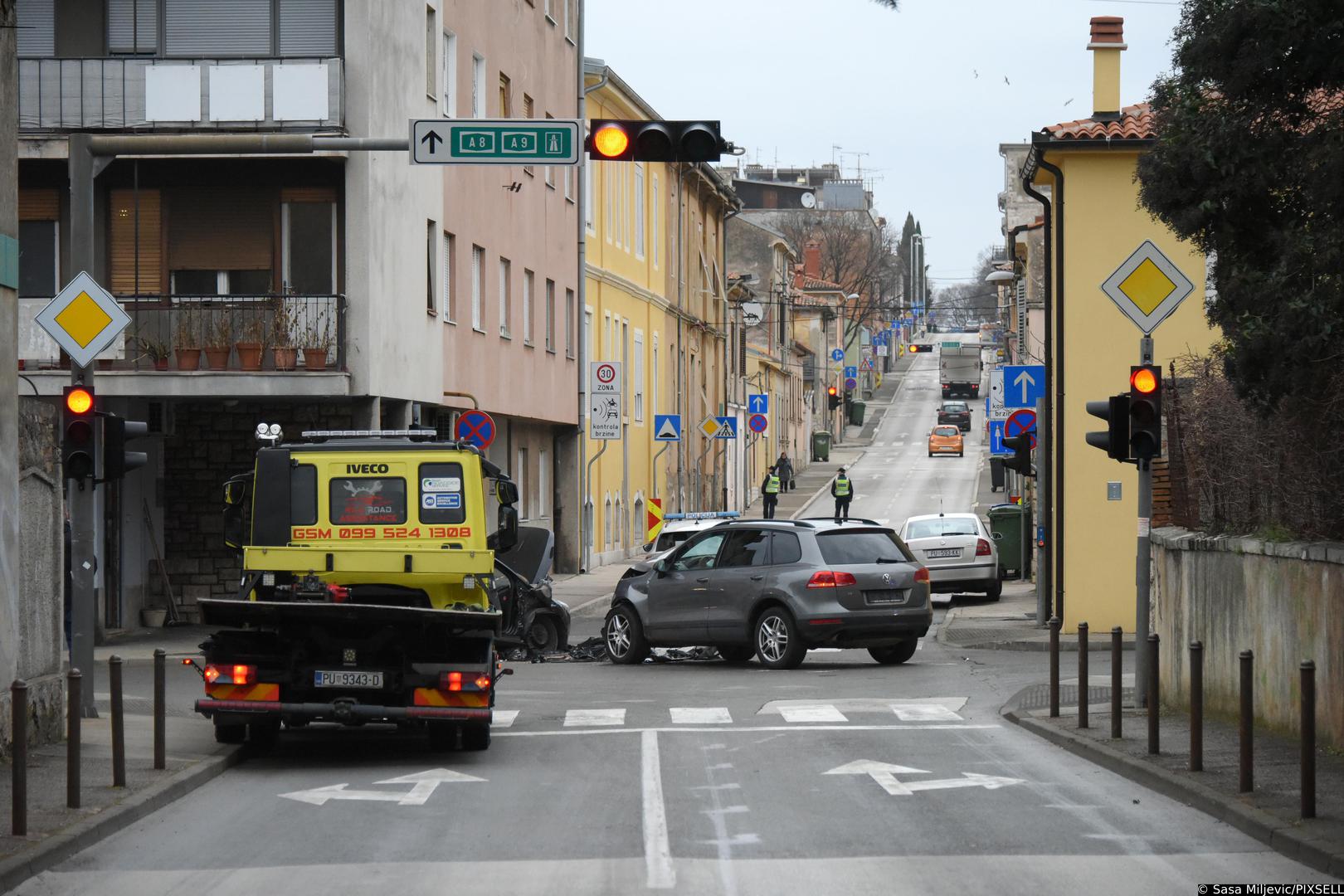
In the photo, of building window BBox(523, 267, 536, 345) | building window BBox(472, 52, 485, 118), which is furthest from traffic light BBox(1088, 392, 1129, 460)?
building window BBox(523, 267, 536, 345)

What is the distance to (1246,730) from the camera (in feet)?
34.9

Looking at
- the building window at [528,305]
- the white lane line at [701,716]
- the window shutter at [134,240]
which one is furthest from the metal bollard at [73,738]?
the building window at [528,305]

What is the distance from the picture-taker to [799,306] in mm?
109812

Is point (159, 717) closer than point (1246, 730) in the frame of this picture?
No

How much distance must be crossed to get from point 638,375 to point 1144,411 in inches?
1394

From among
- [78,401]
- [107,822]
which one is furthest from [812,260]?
[107,822]

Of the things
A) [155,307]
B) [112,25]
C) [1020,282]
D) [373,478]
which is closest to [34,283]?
[155,307]

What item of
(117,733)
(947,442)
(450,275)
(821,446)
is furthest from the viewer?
(821,446)

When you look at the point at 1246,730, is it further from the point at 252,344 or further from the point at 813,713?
the point at 252,344

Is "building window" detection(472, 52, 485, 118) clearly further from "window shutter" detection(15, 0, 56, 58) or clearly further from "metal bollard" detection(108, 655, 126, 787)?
"metal bollard" detection(108, 655, 126, 787)

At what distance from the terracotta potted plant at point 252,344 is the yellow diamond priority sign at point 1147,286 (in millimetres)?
13761

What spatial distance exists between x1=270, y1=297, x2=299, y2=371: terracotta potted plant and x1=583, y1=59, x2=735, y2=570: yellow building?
41.5ft

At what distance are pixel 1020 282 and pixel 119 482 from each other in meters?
38.4

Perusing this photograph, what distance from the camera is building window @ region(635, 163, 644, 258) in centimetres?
5012
